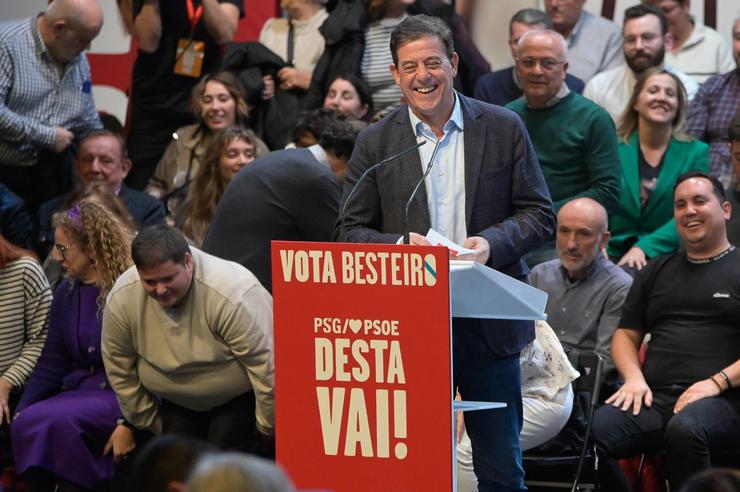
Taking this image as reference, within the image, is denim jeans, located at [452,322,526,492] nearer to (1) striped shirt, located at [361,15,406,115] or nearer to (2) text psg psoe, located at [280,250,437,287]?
(2) text psg psoe, located at [280,250,437,287]

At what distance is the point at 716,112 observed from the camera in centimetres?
674

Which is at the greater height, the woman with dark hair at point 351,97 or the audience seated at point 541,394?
the woman with dark hair at point 351,97

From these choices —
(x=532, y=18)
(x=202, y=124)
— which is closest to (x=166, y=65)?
(x=202, y=124)

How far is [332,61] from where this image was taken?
7.23m

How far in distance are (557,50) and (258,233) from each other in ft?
6.08

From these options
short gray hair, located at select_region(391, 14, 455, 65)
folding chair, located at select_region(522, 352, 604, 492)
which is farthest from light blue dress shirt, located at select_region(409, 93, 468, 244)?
folding chair, located at select_region(522, 352, 604, 492)

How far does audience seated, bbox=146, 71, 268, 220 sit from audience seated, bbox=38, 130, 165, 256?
270 millimetres

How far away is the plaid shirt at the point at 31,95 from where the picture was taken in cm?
681

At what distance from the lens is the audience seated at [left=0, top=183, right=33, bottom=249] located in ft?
21.2

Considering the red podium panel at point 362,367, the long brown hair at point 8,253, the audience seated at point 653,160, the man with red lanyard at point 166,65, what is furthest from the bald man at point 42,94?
the red podium panel at point 362,367

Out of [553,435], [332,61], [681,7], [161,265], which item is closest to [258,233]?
[161,265]

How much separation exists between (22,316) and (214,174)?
1.20m

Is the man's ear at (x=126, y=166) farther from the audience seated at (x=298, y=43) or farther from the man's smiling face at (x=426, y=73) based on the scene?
the man's smiling face at (x=426, y=73)

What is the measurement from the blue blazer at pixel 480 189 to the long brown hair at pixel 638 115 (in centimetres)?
287
